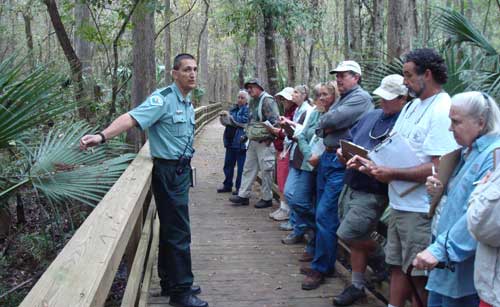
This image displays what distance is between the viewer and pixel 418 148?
3498 mm

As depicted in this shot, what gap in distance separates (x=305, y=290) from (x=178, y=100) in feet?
6.57

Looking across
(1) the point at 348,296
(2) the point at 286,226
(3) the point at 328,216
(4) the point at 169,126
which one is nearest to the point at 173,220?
(4) the point at 169,126

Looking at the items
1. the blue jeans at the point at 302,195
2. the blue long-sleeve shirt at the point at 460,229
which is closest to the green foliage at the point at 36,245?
the blue jeans at the point at 302,195

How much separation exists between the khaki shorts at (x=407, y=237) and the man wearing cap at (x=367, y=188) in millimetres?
379

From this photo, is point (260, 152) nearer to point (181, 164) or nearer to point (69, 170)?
point (181, 164)

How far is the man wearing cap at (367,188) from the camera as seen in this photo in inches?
156

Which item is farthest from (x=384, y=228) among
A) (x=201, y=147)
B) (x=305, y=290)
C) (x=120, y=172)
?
(x=201, y=147)

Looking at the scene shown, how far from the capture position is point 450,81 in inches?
198

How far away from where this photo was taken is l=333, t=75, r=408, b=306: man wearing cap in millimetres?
3959

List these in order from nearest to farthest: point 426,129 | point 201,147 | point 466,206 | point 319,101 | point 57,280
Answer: point 57,280 → point 466,206 → point 426,129 → point 319,101 → point 201,147

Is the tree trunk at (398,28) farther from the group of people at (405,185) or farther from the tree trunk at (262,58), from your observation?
the tree trunk at (262,58)

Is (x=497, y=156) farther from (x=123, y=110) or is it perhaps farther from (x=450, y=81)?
(x=123, y=110)

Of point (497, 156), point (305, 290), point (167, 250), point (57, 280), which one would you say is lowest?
point (305, 290)

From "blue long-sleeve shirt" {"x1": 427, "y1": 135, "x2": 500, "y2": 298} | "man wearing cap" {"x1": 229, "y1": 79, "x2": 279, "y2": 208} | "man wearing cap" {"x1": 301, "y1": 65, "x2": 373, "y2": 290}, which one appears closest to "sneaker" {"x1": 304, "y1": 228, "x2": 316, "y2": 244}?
"man wearing cap" {"x1": 301, "y1": 65, "x2": 373, "y2": 290}
